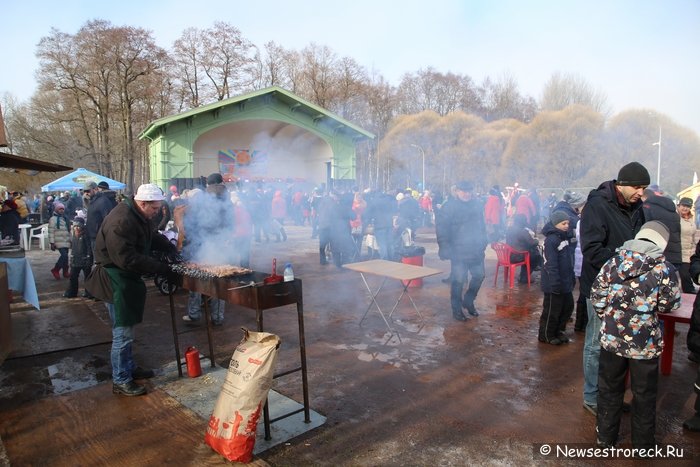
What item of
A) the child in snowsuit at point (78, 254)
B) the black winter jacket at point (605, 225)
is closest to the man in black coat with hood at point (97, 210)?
the child in snowsuit at point (78, 254)

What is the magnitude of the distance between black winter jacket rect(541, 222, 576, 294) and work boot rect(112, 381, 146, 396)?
4286 mm

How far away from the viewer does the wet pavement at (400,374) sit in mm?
2957

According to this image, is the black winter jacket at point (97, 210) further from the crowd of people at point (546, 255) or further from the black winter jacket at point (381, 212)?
the black winter jacket at point (381, 212)

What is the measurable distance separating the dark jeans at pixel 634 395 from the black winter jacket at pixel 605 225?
0.72m

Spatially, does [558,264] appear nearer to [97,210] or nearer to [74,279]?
[97,210]

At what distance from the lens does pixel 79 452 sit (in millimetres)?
2898

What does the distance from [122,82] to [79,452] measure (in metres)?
29.5

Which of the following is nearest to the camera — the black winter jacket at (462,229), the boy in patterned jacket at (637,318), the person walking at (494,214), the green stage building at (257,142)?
the boy in patterned jacket at (637,318)

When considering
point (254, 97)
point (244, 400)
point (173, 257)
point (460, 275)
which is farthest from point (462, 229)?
point (254, 97)

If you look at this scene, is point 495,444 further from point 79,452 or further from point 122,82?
point 122,82

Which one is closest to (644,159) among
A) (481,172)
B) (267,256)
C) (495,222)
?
(481,172)

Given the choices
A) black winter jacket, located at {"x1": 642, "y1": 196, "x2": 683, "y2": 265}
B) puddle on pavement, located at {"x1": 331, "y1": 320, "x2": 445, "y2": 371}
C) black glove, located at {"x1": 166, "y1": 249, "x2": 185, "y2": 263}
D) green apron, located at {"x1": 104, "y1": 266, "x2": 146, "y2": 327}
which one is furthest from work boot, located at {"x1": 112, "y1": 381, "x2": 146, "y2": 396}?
black winter jacket, located at {"x1": 642, "y1": 196, "x2": 683, "y2": 265}

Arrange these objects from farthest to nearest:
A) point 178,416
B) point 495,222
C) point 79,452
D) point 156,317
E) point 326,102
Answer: point 326,102 < point 495,222 < point 156,317 < point 178,416 < point 79,452

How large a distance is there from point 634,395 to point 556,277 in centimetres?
218
